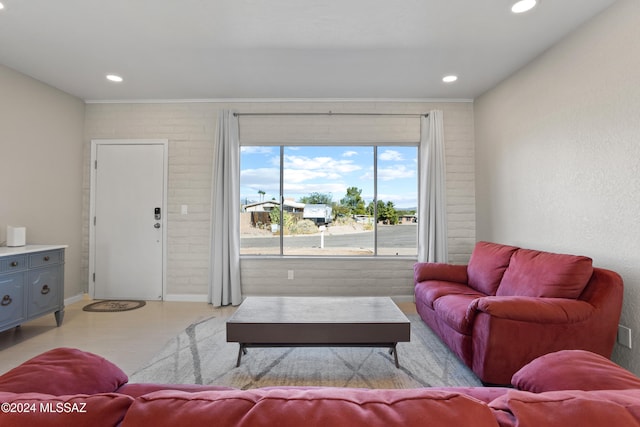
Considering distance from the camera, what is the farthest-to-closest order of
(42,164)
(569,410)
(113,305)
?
(113,305) < (42,164) < (569,410)

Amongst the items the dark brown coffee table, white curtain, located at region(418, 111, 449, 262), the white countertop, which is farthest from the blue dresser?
white curtain, located at region(418, 111, 449, 262)

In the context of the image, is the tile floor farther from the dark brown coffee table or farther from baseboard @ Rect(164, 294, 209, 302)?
the dark brown coffee table

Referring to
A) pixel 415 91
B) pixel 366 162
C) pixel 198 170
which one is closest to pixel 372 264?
pixel 366 162

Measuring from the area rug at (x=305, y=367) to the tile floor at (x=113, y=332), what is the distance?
0.78ft

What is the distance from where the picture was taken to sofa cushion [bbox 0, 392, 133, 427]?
535mm

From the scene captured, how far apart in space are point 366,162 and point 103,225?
3.64 metres

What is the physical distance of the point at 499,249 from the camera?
3.11 m

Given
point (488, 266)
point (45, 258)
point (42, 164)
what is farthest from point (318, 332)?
point (42, 164)

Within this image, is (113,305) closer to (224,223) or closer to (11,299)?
(11,299)

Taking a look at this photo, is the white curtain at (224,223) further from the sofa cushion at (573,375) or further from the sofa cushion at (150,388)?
the sofa cushion at (573,375)

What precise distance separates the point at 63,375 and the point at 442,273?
3.24 metres

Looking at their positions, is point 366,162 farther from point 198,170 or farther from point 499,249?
point 198,170

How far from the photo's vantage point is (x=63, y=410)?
561mm

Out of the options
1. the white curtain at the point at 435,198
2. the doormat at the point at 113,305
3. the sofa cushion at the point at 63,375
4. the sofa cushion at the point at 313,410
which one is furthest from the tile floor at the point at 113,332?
the sofa cushion at the point at 313,410
